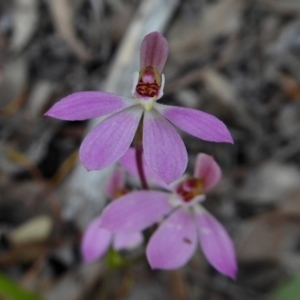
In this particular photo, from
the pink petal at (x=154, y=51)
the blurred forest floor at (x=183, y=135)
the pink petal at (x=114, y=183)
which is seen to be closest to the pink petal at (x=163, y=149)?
the pink petal at (x=154, y=51)

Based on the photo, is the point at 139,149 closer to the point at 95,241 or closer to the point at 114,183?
the point at 114,183

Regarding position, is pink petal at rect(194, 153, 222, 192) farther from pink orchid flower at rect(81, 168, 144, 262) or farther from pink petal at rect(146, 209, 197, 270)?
pink orchid flower at rect(81, 168, 144, 262)

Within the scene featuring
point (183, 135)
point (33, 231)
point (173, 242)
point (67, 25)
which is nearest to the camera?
point (173, 242)

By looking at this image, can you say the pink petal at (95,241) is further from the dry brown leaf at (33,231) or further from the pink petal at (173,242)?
the dry brown leaf at (33,231)

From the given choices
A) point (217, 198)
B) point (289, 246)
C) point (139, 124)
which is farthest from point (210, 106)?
point (139, 124)

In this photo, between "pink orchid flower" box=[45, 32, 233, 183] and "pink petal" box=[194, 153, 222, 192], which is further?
"pink petal" box=[194, 153, 222, 192]

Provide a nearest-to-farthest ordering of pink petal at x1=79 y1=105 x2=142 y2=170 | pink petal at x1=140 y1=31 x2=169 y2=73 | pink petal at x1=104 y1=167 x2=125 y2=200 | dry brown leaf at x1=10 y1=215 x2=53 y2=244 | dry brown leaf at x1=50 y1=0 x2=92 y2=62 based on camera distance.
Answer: pink petal at x1=79 y1=105 x2=142 y2=170, pink petal at x1=140 y1=31 x2=169 y2=73, pink petal at x1=104 y1=167 x2=125 y2=200, dry brown leaf at x1=10 y1=215 x2=53 y2=244, dry brown leaf at x1=50 y1=0 x2=92 y2=62

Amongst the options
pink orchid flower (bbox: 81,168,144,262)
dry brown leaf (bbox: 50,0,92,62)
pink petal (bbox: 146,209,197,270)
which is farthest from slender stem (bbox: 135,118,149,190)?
dry brown leaf (bbox: 50,0,92,62)

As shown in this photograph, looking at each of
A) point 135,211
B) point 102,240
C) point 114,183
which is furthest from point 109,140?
point 102,240
